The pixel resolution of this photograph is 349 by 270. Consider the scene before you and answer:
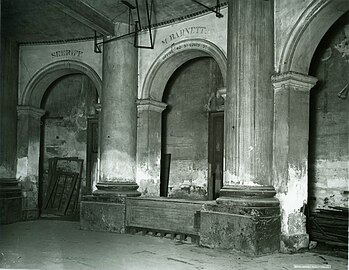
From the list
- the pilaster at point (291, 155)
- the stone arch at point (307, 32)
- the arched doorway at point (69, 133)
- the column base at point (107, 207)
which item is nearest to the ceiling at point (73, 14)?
the stone arch at point (307, 32)

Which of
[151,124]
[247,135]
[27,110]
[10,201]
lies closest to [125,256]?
[247,135]

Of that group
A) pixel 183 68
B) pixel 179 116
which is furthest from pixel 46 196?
pixel 183 68

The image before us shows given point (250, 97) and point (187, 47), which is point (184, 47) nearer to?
point (187, 47)

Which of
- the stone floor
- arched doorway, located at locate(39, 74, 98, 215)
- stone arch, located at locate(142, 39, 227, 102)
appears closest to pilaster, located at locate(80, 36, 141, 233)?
stone arch, located at locate(142, 39, 227, 102)

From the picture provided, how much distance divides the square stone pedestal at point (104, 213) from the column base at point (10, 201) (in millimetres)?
2125

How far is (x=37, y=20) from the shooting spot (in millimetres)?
9336

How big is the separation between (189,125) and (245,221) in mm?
4205

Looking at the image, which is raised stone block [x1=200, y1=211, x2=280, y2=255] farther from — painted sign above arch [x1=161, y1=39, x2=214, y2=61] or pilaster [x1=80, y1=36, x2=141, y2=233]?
painted sign above arch [x1=161, y1=39, x2=214, y2=61]

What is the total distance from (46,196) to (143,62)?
4.77 m

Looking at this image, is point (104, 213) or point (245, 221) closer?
point (245, 221)

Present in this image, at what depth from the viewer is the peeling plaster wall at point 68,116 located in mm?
11547

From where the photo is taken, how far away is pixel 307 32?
21.9 feet

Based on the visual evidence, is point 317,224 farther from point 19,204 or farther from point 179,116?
point 19,204

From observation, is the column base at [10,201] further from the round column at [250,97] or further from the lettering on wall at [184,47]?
the round column at [250,97]
